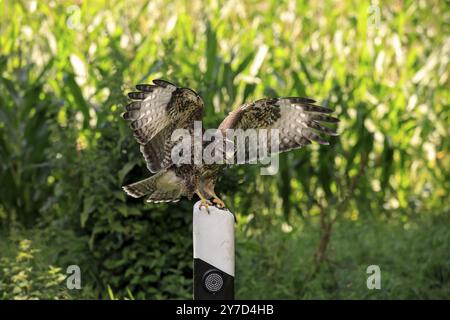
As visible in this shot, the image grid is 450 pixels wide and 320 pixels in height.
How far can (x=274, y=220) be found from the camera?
7051mm

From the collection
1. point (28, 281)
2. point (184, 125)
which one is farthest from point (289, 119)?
point (28, 281)

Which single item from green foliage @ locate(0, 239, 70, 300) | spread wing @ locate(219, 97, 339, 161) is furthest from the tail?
green foliage @ locate(0, 239, 70, 300)

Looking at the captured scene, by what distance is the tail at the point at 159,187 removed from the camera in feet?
14.2

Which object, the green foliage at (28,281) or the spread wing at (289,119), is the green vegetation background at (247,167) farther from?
the spread wing at (289,119)

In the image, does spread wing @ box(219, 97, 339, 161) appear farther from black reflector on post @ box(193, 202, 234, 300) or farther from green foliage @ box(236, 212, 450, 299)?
green foliage @ box(236, 212, 450, 299)

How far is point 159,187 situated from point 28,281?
4.45ft

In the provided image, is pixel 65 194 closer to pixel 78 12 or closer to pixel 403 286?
pixel 78 12

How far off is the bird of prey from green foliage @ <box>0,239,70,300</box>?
111 cm

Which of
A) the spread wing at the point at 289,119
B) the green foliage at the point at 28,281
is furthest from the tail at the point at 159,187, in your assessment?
the green foliage at the point at 28,281

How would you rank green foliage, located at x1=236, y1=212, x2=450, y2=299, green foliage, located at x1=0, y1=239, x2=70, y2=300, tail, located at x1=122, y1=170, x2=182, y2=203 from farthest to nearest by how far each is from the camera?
green foliage, located at x1=236, y1=212, x2=450, y2=299 < green foliage, located at x1=0, y1=239, x2=70, y2=300 < tail, located at x1=122, y1=170, x2=182, y2=203

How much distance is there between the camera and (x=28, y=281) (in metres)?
5.36

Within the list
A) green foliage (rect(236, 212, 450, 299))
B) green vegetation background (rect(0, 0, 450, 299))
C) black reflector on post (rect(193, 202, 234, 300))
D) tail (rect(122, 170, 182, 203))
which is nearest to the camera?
black reflector on post (rect(193, 202, 234, 300))

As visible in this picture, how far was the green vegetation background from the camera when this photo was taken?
575 cm
